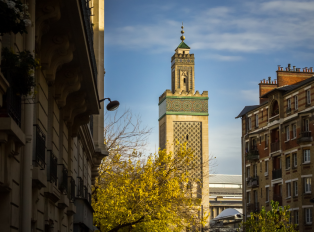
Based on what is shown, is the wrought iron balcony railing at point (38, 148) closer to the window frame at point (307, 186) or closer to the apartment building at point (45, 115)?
the apartment building at point (45, 115)

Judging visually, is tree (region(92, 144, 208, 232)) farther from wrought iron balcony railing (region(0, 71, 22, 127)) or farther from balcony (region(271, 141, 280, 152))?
balcony (region(271, 141, 280, 152))

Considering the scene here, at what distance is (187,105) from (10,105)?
8024 cm

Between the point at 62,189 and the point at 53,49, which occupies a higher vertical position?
the point at 53,49

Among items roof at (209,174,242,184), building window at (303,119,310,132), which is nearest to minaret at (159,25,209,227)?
roof at (209,174,242,184)

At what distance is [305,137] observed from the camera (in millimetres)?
48812

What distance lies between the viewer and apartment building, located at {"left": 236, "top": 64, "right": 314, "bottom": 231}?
49062 millimetres

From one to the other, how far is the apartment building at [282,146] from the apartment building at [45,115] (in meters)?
33.8

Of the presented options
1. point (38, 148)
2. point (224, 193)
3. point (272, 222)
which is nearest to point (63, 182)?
point (38, 148)

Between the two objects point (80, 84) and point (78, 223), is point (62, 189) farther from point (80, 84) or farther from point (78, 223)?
point (78, 223)

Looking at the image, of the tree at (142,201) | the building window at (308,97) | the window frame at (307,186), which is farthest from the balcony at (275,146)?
the tree at (142,201)

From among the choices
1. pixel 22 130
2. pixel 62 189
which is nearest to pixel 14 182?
pixel 22 130

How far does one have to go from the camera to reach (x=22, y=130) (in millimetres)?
8375

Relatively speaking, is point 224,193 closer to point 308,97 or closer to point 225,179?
point 225,179

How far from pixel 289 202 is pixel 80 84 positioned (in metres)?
40.6
